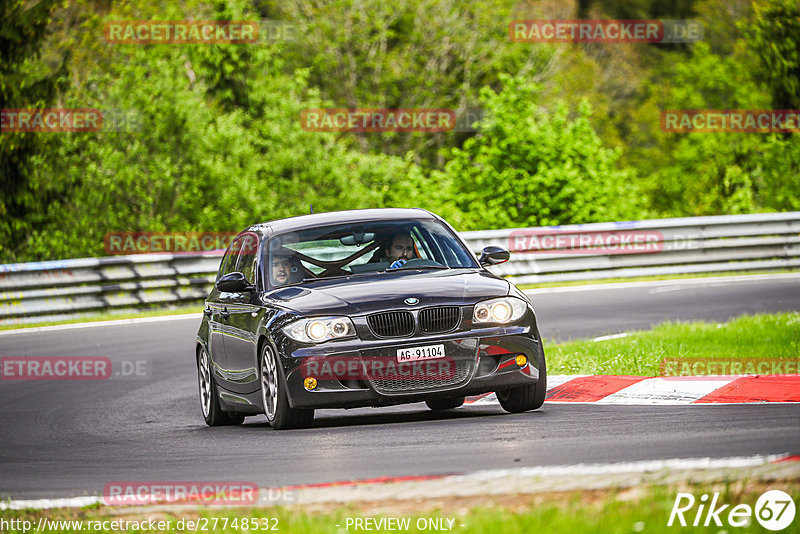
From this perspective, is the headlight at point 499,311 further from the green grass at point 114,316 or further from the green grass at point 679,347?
the green grass at point 114,316

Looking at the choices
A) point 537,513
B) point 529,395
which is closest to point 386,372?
point 529,395

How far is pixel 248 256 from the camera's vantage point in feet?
35.7

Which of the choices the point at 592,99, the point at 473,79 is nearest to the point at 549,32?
the point at 473,79

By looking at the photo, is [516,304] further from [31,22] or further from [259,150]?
[259,150]

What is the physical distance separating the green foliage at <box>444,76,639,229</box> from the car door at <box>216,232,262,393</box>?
19.0m

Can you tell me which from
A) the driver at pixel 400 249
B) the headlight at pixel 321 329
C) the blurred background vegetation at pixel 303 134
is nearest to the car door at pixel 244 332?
the headlight at pixel 321 329

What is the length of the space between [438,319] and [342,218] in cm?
180

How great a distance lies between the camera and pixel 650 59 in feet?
221

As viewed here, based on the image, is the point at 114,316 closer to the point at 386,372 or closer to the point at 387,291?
the point at 387,291

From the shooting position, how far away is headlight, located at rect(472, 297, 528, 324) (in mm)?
9148

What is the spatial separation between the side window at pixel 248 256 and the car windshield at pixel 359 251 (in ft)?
0.71

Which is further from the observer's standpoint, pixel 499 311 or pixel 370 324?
pixel 499 311

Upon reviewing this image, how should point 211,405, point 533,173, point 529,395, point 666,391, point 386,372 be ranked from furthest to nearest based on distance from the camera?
point 533,173, point 211,405, point 666,391, point 529,395, point 386,372

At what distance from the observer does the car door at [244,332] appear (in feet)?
32.3
